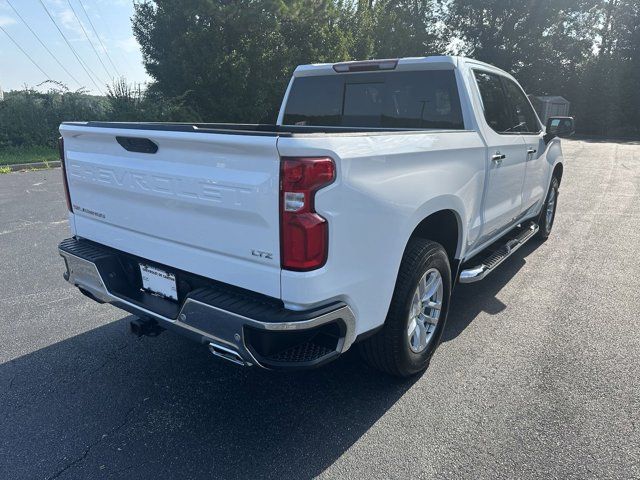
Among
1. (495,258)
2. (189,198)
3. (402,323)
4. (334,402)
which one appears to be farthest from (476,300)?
(189,198)

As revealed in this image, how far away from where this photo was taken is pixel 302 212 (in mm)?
2084

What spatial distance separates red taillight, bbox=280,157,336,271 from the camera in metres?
2.05

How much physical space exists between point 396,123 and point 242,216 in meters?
2.17

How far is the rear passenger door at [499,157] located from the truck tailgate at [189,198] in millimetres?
2201

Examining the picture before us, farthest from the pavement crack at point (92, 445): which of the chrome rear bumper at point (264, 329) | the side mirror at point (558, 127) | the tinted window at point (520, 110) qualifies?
the side mirror at point (558, 127)

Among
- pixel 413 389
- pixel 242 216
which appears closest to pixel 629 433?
pixel 413 389

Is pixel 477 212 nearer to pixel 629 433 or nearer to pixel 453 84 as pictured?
pixel 453 84

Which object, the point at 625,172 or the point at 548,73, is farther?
the point at 548,73

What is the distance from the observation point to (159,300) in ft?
9.11

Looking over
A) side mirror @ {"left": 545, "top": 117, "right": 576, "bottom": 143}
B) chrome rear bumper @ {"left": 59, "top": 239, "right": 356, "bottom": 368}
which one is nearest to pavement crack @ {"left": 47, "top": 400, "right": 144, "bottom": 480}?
chrome rear bumper @ {"left": 59, "top": 239, "right": 356, "bottom": 368}

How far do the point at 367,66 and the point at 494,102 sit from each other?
1.15 m

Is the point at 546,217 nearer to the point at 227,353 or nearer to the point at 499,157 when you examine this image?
the point at 499,157

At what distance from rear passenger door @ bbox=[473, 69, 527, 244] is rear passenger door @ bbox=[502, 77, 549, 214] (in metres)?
0.16

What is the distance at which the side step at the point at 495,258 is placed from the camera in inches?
143
